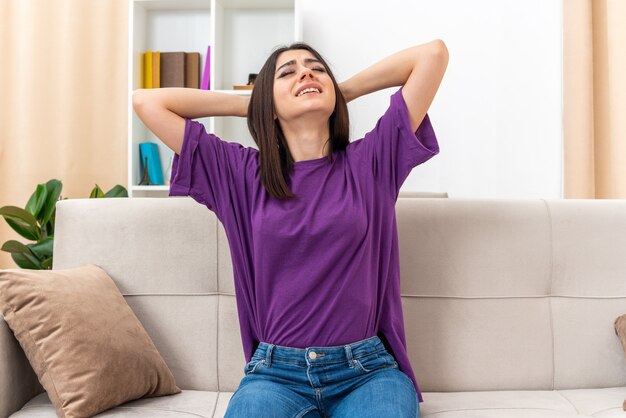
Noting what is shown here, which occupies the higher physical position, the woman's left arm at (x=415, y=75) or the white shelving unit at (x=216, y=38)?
the white shelving unit at (x=216, y=38)

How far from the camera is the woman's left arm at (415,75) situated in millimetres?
1593

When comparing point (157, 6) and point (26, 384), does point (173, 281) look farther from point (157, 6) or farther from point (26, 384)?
point (157, 6)

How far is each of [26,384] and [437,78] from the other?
4.18ft

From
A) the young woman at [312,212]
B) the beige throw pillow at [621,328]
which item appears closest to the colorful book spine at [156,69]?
the young woman at [312,212]

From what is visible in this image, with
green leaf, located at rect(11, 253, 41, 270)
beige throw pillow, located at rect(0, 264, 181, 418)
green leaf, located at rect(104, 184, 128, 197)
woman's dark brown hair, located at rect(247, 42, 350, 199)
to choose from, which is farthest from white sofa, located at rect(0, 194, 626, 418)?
green leaf, located at rect(104, 184, 128, 197)

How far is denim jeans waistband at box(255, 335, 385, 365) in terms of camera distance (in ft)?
4.70

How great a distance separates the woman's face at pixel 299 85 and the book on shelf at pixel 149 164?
1.69m

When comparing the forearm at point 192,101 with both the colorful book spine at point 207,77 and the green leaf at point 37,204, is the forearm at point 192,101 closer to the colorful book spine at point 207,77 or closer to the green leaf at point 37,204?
the green leaf at point 37,204

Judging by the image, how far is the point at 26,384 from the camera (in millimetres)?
1637

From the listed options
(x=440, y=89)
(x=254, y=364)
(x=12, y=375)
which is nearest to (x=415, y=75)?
(x=254, y=364)

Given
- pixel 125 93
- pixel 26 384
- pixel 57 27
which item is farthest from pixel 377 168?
pixel 57 27

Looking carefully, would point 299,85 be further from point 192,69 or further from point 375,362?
point 192,69

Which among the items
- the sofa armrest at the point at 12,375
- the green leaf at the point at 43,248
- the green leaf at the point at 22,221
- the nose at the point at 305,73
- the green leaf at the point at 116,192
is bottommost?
the sofa armrest at the point at 12,375

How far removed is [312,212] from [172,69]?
1930mm
